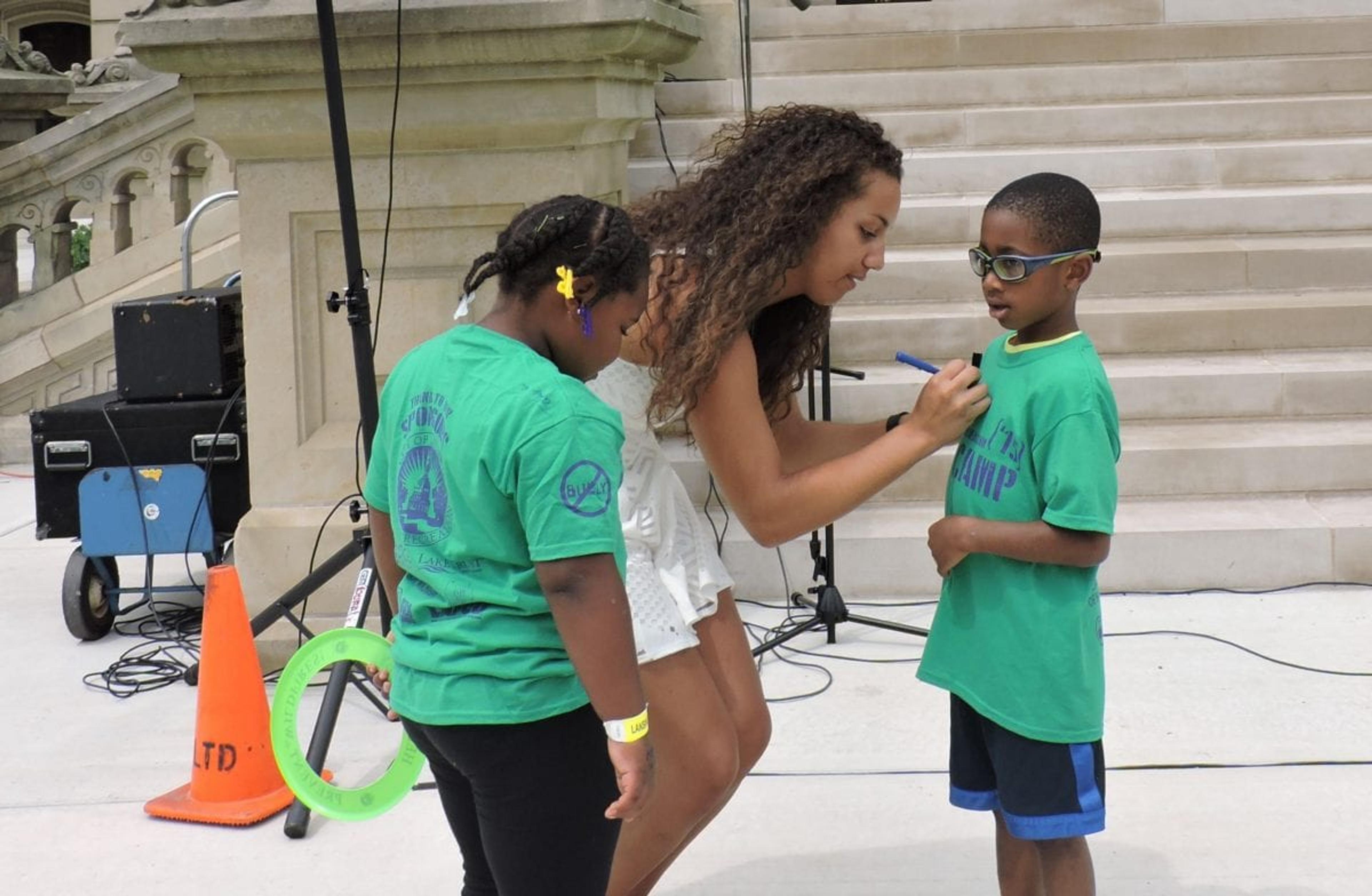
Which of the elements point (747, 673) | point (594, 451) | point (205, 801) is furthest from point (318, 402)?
point (594, 451)

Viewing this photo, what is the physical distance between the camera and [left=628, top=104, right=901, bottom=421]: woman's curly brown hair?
3137 millimetres

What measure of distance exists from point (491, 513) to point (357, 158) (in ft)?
11.4

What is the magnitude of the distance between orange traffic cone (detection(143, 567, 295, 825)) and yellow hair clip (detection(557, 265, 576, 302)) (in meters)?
2.32

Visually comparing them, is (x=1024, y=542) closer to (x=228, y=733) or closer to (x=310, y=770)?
(x=310, y=770)

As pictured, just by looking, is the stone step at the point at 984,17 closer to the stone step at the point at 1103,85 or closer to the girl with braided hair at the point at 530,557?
the stone step at the point at 1103,85

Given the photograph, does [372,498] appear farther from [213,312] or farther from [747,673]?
[213,312]

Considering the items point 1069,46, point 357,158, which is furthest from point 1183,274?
point 357,158

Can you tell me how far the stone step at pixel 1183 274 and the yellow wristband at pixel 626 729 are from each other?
519 centimetres

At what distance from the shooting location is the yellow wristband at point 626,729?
2404mm

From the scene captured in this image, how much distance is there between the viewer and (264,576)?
5707mm

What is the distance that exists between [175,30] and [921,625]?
10.4ft

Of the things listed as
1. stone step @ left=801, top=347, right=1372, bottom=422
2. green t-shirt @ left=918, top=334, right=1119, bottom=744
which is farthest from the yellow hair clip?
stone step @ left=801, top=347, right=1372, bottom=422

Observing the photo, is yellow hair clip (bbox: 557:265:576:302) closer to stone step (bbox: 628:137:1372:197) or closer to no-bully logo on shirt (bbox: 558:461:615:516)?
no-bully logo on shirt (bbox: 558:461:615:516)

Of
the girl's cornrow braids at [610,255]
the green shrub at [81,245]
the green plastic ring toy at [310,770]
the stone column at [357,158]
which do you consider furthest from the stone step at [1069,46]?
the green shrub at [81,245]
